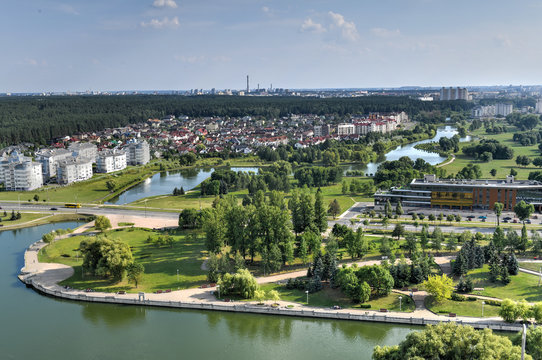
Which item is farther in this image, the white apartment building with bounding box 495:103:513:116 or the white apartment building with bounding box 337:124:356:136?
the white apartment building with bounding box 495:103:513:116

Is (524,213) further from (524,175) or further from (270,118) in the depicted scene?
(270,118)

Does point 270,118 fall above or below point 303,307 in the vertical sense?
above

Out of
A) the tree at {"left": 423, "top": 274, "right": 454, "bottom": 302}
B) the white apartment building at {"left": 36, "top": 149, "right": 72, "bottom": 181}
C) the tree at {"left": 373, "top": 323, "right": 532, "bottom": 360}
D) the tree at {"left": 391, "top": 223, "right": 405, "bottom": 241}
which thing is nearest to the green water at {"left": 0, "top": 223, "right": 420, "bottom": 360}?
the tree at {"left": 423, "top": 274, "right": 454, "bottom": 302}

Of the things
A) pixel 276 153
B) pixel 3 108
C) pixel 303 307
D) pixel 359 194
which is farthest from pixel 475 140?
pixel 3 108

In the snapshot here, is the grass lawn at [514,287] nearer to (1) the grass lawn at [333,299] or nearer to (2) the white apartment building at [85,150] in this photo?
(1) the grass lawn at [333,299]

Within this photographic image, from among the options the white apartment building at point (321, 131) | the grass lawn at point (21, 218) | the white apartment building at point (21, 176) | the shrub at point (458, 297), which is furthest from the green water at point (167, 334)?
the white apartment building at point (321, 131)

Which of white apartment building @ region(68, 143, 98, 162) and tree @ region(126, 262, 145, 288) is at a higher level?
white apartment building @ region(68, 143, 98, 162)

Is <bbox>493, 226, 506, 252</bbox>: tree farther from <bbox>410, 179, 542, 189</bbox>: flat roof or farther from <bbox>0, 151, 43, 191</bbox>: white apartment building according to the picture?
<bbox>0, 151, 43, 191</bbox>: white apartment building
